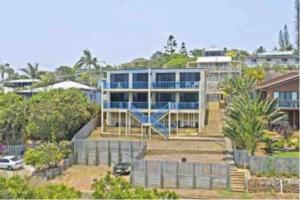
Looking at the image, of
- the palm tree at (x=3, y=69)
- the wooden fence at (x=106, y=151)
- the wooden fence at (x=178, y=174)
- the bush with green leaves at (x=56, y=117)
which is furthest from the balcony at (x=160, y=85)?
the palm tree at (x=3, y=69)

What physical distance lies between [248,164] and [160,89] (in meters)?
13.2

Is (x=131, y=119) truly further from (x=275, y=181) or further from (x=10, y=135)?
(x=275, y=181)

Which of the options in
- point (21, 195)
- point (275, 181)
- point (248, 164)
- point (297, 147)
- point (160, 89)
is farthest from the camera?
point (160, 89)

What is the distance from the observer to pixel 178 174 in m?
24.4

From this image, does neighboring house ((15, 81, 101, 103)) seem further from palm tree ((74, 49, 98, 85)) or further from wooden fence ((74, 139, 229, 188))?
wooden fence ((74, 139, 229, 188))

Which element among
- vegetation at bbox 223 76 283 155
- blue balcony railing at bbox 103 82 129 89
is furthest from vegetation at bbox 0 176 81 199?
blue balcony railing at bbox 103 82 129 89

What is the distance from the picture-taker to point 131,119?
38000 millimetres

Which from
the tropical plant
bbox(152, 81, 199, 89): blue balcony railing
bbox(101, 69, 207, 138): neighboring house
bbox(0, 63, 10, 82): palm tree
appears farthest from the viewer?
bbox(0, 63, 10, 82): palm tree

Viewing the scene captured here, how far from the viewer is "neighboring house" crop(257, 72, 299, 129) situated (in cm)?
3688

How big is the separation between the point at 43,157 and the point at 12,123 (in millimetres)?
8159

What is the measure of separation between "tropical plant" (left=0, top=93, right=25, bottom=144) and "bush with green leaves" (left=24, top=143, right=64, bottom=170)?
7241 mm

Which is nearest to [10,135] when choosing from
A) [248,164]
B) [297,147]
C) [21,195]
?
[248,164]

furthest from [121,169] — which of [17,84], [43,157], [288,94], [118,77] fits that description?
[17,84]

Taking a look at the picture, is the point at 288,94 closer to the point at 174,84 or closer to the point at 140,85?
the point at 174,84
